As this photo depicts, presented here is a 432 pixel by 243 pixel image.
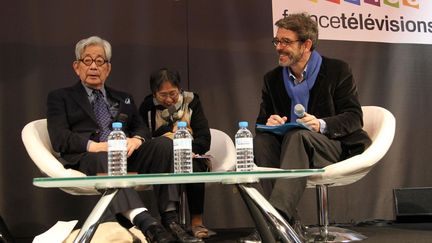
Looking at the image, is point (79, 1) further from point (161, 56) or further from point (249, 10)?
point (249, 10)

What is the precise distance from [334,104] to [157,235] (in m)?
1.30

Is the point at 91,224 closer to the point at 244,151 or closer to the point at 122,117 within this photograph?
the point at 244,151

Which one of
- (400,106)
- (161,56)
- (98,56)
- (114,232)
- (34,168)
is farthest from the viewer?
(400,106)

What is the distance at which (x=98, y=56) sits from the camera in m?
3.08

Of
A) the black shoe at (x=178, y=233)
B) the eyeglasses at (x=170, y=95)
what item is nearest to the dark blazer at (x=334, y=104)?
the eyeglasses at (x=170, y=95)

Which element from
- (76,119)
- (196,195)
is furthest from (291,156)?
(76,119)

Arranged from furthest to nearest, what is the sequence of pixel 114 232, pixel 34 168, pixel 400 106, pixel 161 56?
1. pixel 400 106
2. pixel 161 56
3. pixel 34 168
4. pixel 114 232

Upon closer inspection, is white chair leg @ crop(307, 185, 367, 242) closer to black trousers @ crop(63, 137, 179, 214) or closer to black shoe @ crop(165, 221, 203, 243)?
black shoe @ crop(165, 221, 203, 243)

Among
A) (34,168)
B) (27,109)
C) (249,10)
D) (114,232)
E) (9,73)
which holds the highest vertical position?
(249,10)

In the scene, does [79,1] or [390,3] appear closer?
[79,1]

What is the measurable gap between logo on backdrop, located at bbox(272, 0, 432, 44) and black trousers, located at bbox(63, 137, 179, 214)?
5.80ft

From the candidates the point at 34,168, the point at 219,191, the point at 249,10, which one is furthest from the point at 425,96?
the point at 34,168

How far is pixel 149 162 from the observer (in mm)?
2875

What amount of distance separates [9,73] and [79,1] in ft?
2.30
